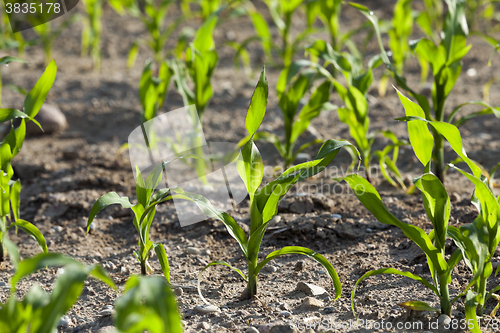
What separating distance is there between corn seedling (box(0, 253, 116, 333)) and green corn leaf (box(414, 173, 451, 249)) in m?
0.94

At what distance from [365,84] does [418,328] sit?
131 centimetres

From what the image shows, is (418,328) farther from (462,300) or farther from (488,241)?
(488,241)

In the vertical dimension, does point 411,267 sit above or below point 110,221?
below

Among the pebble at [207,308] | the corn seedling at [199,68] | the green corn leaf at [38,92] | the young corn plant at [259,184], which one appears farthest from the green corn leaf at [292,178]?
the corn seedling at [199,68]

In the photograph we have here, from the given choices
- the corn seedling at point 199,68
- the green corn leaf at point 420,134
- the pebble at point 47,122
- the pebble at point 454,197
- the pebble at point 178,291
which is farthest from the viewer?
the pebble at point 47,122

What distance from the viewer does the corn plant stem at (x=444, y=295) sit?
1524 millimetres

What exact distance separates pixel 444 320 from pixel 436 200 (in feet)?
1.29

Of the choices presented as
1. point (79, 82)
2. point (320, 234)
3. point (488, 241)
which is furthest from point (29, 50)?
point (488, 241)

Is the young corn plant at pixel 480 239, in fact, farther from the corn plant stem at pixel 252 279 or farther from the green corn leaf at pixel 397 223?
the corn plant stem at pixel 252 279

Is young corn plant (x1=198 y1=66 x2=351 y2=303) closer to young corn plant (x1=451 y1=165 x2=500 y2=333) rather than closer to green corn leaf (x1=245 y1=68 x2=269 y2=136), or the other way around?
green corn leaf (x1=245 y1=68 x2=269 y2=136)

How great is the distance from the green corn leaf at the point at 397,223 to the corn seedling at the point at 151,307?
0.70 m

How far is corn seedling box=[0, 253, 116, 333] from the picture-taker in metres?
1.05

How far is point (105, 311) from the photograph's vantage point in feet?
5.60

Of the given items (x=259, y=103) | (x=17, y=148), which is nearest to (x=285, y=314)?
(x=259, y=103)
